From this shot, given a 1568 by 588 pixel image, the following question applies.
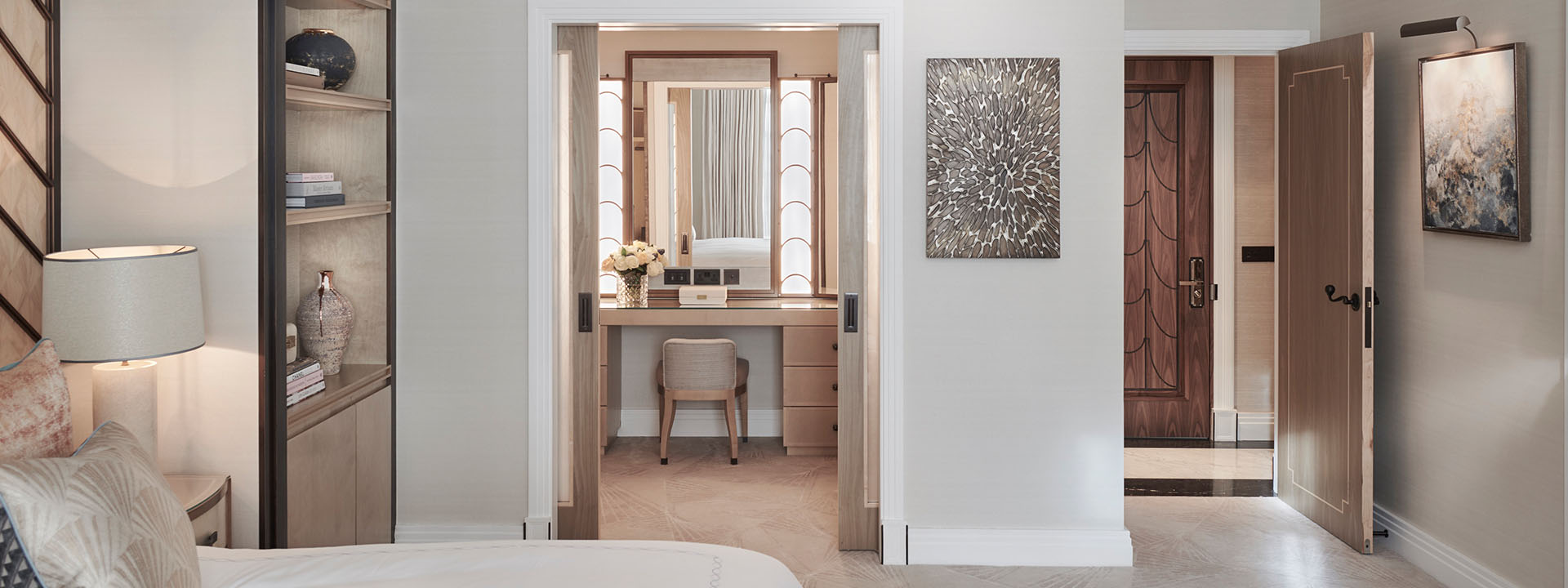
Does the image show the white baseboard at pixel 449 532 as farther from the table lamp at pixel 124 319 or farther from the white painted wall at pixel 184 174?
the table lamp at pixel 124 319

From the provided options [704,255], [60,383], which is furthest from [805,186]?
[60,383]

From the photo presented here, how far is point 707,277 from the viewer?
5.55 m

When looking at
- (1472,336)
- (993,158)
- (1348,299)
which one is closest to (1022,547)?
(993,158)

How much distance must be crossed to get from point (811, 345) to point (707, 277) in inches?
29.6

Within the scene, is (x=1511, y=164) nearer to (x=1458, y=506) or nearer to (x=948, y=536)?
(x=1458, y=506)

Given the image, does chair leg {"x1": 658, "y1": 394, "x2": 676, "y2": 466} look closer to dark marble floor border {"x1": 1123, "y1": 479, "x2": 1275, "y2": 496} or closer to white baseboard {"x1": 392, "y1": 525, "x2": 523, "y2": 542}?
white baseboard {"x1": 392, "y1": 525, "x2": 523, "y2": 542}

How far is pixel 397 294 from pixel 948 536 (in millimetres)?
2099

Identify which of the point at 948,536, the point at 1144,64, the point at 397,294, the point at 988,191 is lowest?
the point at 948,536

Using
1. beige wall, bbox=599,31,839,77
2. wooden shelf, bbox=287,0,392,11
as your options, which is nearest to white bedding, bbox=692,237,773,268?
beige wall, bbox=599,31,839,77

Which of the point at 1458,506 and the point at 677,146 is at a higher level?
the point at 677,146

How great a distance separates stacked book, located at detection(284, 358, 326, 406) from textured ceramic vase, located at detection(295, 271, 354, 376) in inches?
4.4

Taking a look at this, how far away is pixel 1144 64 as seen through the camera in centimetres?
545

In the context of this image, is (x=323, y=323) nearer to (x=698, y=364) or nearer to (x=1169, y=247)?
(x=698, y=364)

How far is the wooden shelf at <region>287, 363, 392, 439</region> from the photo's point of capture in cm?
300
